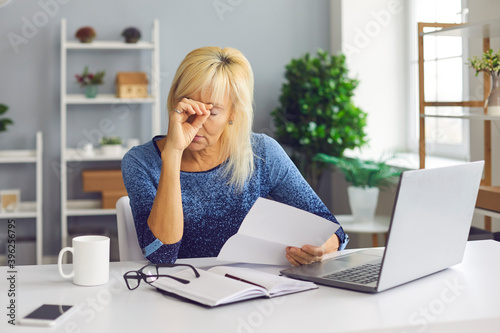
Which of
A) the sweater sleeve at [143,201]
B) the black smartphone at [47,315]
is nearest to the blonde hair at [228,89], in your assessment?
the sweater sleeve at [143,201]

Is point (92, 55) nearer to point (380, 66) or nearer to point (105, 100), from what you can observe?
point (105, 100)

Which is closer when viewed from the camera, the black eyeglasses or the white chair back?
the black eyeglasses

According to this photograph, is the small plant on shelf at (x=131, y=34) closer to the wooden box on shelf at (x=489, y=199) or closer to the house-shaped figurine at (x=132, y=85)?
the house-shaped figurine at (x=132, y=85)

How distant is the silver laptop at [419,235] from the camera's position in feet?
3.56

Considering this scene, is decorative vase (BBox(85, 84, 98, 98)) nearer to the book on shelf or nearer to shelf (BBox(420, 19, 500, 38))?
shelf (BBox(420, 19, 500, 38))

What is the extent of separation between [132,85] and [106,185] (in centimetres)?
68

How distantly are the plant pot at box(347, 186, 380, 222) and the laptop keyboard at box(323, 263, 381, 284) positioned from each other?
186 centimetres

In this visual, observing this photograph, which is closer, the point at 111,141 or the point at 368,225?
the point at 368,225

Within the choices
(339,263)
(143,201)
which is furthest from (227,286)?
(143,201)

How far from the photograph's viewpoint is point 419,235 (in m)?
1.15

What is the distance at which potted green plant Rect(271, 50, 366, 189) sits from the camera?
3.66 metres

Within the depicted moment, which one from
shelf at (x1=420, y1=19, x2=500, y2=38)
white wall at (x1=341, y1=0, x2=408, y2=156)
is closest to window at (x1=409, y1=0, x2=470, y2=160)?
white wall at (x1=341, y1=0, x2=408, y2=156)

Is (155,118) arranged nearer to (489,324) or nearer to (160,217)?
(160,217)

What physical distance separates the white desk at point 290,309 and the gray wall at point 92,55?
291cm
